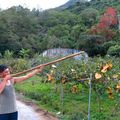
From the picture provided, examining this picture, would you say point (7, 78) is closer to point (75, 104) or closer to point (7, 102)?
point (7, 102)

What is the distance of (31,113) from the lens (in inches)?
497

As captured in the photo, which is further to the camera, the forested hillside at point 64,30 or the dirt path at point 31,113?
the forested hillside at point 64,30

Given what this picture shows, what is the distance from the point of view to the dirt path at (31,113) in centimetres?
1168

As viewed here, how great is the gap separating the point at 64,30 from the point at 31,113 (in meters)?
42.1

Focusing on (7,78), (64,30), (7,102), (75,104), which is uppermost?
(7,78)

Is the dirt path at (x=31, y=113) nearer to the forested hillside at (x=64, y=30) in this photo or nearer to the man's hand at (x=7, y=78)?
the man's hand at (x=7, y=78)

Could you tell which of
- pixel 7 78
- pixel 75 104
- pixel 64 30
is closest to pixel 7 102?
pixel 7 78

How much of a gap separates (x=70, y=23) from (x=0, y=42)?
11978 mm

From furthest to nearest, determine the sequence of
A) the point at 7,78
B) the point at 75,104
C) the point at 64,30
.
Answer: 1. the point at 64,30
2. the point at 75,104
3. the point at 7,78

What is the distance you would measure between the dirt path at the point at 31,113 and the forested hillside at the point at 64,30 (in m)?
23.2

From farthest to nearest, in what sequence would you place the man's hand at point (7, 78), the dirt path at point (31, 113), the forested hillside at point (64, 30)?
the forested hillside at point (64, 30) → the dirt path at point (31, 113) → the man's hand at point (7, 78)

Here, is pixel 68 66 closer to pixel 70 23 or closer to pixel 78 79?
pixel 78 79

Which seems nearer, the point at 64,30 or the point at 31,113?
the point at 31,113

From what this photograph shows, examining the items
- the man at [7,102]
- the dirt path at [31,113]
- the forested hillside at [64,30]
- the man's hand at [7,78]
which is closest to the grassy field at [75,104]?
the dirt path at [31,113]
